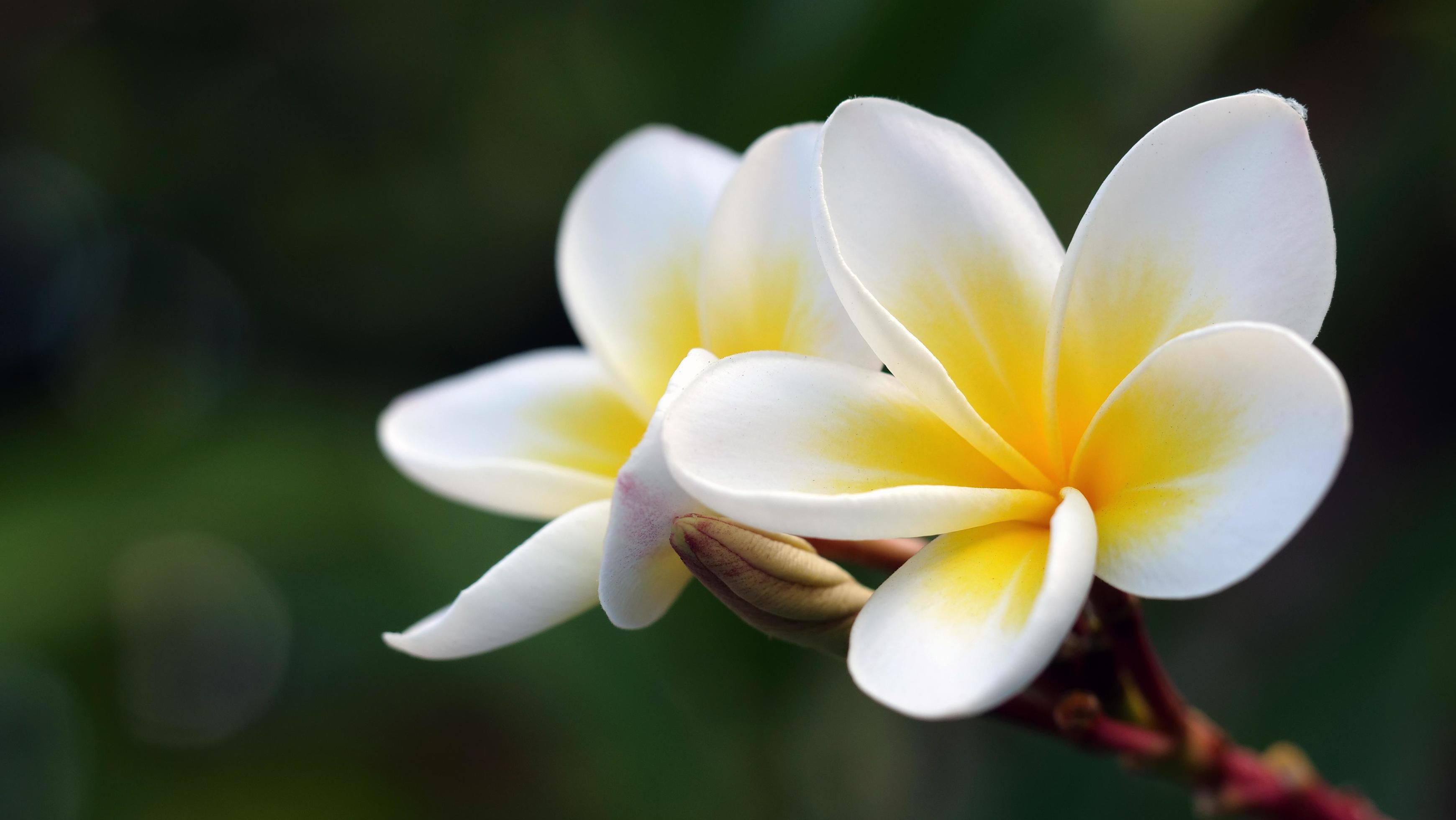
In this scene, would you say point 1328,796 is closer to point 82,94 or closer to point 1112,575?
point 1112,575

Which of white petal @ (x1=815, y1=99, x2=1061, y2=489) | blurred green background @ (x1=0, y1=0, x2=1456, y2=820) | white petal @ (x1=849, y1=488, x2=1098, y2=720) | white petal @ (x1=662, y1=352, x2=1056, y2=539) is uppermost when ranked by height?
white petal @ (x1=815, y1=99, x2=1061, y2=489)

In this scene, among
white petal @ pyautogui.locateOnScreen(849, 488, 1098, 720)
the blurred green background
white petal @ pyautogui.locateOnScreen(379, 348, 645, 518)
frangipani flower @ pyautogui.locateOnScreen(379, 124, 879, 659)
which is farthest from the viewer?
the blurred green background

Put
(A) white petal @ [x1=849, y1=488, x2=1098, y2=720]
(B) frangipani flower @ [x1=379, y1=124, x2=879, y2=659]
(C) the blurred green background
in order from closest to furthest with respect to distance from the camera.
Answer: (A) white petal @ [x1=849, y1=488, x2=1098, y2=720]
(B) frangipani flower @ [x1=379, y1=124, x2=879, y2=659]
(C) the blurred green background

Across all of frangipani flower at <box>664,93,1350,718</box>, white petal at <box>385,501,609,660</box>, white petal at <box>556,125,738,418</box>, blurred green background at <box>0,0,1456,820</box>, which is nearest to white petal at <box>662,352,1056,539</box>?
frangipani flower at <box>664,93,1350,718</box>

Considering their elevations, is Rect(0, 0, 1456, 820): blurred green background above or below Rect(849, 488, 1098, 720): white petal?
below

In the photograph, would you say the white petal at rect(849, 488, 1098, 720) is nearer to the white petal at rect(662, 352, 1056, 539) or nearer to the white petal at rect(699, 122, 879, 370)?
the white petal at rect(662, 352, 1056, 539)

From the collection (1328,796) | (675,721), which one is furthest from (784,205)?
(675,721)

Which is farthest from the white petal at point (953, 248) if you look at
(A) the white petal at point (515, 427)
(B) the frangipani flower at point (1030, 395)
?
(A) the white petal at point (515, 427)
